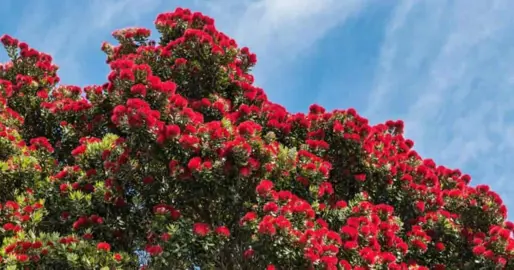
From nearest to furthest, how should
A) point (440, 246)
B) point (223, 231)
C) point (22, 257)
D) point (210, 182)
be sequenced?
point (22, 257), point (223, 231), point (210, 182), point (440, 246)

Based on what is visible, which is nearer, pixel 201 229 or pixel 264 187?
pixel 201 229

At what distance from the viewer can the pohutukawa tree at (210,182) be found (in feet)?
31.0

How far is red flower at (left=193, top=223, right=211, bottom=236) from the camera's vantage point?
9.31 metres

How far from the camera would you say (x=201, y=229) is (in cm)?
933

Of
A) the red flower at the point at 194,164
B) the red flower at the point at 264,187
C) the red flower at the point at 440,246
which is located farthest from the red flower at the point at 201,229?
the red flower at the point at 440,246

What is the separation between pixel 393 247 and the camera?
1055cm

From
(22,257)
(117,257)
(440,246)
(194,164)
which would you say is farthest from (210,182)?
(440,246)

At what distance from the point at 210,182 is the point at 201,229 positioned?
2.47 feet

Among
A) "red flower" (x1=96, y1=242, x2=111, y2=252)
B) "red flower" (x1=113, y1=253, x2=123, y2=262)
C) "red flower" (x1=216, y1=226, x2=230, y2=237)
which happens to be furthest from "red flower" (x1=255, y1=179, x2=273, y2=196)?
"red flower" (x1=96, y1=242, x2=111, y2=252)

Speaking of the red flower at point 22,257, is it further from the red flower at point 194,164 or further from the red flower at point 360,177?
the red flower at point 360,177

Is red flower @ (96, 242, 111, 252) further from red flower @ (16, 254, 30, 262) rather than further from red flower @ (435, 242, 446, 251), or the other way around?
red flower @ (435, 242, 446, 251)

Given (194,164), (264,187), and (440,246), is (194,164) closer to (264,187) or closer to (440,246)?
(264,187)

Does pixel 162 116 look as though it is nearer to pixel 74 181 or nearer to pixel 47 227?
pixel 74 181

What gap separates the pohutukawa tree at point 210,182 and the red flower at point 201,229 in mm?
23
